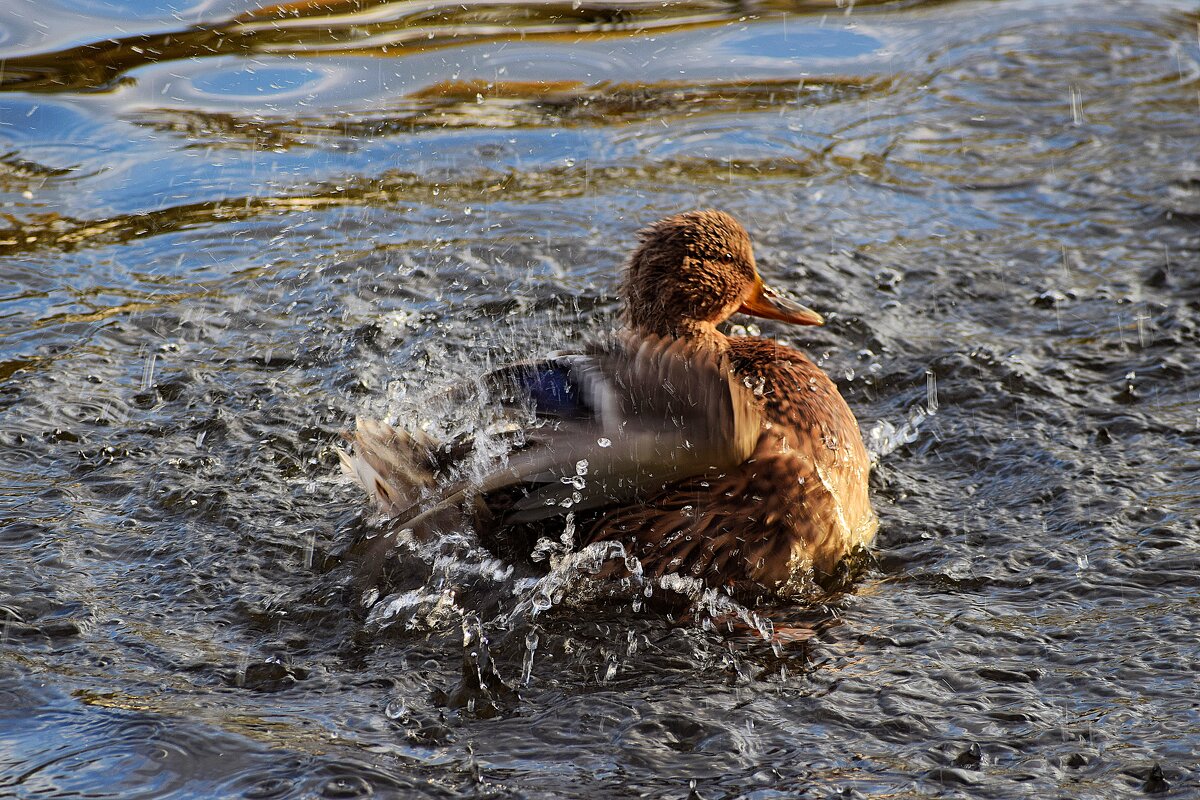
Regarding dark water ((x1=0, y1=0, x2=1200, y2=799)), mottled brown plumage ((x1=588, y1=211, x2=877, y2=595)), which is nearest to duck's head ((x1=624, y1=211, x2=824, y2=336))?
mottled brown plumage ((x1=588, y1=211, x2=877, y2=595))

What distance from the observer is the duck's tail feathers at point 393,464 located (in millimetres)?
3779

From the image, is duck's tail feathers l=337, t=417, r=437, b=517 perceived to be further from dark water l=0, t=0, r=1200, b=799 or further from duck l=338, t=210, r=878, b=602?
dark water l=0, t=0, r=1200, b=799

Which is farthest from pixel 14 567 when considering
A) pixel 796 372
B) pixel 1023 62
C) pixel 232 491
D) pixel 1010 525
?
pixel 1023 62

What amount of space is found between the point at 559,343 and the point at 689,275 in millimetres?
961

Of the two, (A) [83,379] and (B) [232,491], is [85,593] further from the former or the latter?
(A) [83,379]

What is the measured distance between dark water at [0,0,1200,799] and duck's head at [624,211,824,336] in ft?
2.53

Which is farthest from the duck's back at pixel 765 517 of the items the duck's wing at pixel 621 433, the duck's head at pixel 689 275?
the duck's head at pixel 689 275

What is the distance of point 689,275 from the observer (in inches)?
169

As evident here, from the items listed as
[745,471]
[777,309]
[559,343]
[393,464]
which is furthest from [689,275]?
[393,464]

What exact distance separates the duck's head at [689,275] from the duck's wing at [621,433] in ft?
2.10

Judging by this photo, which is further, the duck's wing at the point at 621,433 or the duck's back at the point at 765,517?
the duck's back at the point at 765,517

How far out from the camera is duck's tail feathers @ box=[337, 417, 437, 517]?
3779 mm

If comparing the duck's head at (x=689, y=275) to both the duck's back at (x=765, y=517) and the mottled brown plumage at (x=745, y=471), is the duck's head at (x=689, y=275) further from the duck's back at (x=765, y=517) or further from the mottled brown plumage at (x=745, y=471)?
the duck's back at (x=765, y=517)

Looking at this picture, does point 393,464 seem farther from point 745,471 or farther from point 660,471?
point 745,471
